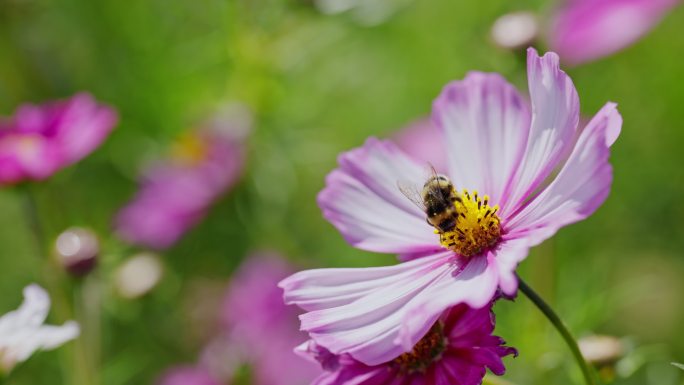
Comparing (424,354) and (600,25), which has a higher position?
(600,25)

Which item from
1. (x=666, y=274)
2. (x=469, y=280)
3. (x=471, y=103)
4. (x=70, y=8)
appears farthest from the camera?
(x=70, y=8)

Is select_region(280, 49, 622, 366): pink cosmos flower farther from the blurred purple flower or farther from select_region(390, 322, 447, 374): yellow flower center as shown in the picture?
the blurred purple flower

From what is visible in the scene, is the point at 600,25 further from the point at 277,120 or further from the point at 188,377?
the point at 188,377

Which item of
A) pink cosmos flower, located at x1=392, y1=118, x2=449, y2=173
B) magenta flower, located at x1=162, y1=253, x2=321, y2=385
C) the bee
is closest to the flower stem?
the bee

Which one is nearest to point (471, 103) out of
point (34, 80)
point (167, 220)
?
point (167, 220)

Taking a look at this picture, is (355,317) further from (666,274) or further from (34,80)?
(34,80)

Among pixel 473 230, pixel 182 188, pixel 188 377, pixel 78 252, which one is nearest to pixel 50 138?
pixel 78 252

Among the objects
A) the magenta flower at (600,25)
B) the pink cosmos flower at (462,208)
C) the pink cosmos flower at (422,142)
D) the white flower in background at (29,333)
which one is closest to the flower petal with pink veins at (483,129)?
the pink cosmos flower at (462,208)
